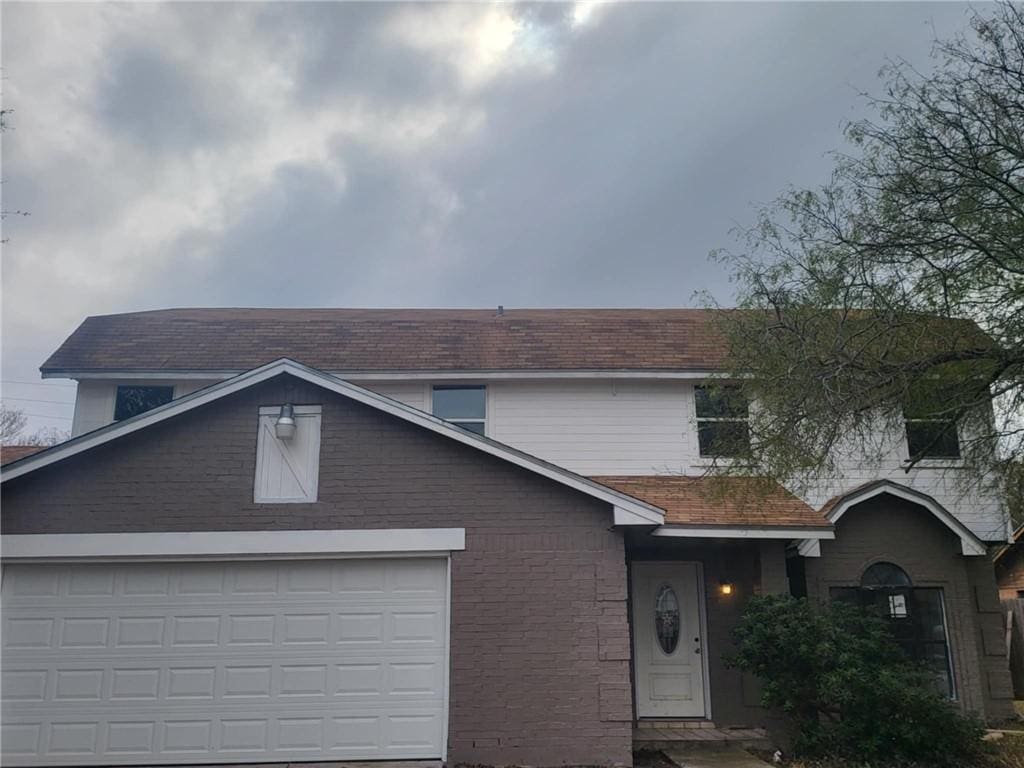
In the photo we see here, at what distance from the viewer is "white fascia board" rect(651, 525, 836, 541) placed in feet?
32.5

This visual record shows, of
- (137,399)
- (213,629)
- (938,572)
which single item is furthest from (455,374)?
(938,572)

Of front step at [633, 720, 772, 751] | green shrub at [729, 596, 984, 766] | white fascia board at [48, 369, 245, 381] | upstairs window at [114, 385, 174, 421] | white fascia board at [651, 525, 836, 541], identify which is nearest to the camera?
green shrub at [729, 596, 984, 766]

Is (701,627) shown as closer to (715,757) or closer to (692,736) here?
(692,736)

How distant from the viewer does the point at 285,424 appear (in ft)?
30.5

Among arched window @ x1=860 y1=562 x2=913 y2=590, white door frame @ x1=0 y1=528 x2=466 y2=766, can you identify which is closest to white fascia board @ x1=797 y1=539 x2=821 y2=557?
arched window @ x1=860 y1=562 x2=913 y2=590

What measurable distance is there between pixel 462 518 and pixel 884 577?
741 cm

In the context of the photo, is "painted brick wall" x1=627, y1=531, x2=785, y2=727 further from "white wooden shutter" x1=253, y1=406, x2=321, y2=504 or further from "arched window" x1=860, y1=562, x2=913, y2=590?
"white wooden shutter" x1=253, y1=406, x2=321, y2=504

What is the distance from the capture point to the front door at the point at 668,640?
11.6 metres

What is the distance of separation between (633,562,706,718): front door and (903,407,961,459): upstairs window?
155 inches

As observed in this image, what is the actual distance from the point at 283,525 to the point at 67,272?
28.5ft

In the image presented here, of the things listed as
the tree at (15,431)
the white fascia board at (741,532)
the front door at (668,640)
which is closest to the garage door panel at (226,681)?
the white fascia board at (741,532)

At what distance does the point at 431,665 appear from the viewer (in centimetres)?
898

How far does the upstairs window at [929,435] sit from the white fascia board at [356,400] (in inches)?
156

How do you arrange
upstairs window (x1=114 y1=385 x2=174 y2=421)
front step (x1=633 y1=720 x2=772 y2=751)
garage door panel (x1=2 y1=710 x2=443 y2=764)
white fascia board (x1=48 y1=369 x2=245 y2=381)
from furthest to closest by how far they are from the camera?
upstairs window (x1=114 y1=385 x2=174 y2=421) → white fascia board (x1=48 y1=369 x2=245 y2=381) → front step (x1=633 y1=720 x2=772 y2=751) → garage door panel (x1=2 y1=710 x2=443 y2=764)
